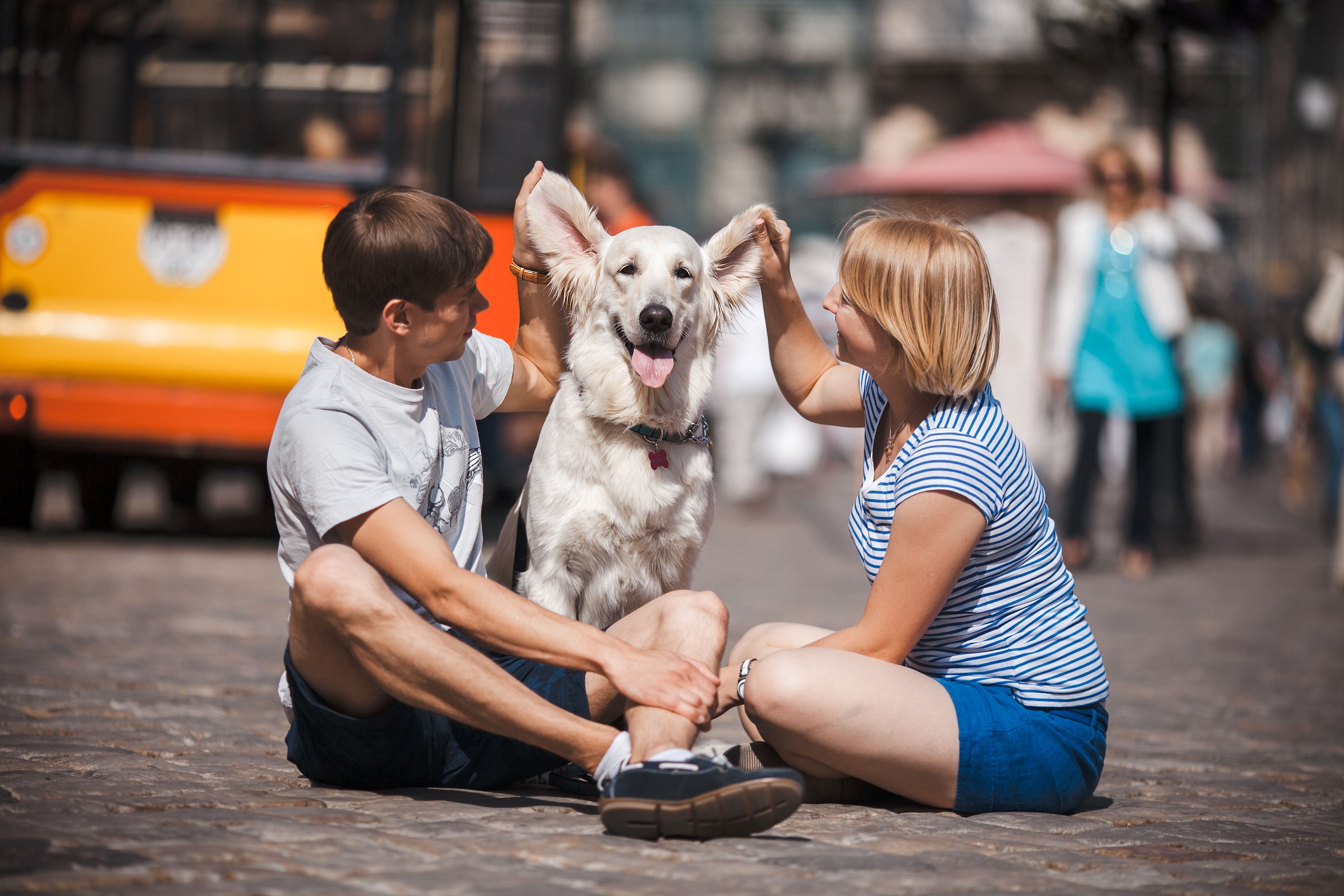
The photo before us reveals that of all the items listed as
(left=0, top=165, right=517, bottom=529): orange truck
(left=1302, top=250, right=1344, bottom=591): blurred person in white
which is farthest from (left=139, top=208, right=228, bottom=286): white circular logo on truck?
(left=1302, top=250, right=1344, bottom=591): blurred person in white

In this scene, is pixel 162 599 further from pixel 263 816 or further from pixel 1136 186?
pixel 1136 186

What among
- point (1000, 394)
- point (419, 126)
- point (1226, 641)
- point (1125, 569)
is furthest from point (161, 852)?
point (1000, 394)

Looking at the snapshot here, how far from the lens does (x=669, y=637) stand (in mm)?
2811

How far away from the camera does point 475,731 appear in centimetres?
290

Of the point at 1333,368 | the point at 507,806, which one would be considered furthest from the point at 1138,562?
the point at 507,806

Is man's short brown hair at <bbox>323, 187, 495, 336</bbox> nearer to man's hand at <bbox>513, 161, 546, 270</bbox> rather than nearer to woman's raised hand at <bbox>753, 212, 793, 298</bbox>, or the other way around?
man's hand at <bbox>513, 161, 546, 270</bbox>

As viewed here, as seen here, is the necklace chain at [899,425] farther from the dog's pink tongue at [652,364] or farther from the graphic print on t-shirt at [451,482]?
the graphic print on t-shirt at [451,482]

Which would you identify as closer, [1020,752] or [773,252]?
[1020,752]

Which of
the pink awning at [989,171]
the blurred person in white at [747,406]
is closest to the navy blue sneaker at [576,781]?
the blurred person in white at [747,406]

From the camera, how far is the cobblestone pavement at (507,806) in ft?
7.69

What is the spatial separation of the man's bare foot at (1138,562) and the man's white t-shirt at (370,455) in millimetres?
5815

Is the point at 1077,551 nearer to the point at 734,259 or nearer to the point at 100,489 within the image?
the point at 734,259

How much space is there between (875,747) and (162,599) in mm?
4034

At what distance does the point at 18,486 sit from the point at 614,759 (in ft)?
20.8
